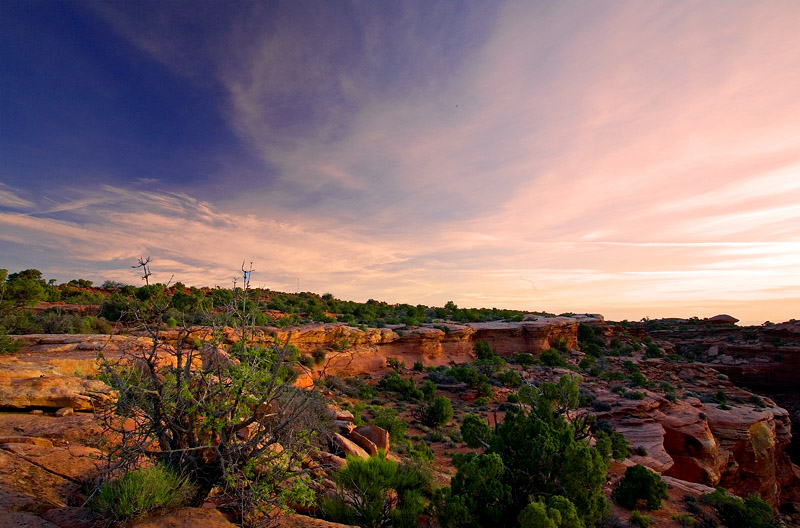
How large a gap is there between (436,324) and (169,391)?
28.9m

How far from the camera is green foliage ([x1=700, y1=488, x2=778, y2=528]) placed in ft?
33.1

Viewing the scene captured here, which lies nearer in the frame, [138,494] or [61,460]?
[138,494]

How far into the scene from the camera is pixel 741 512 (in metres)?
10.4

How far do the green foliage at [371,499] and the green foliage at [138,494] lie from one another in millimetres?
2361

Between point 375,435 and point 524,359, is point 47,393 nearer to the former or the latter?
point 375,435

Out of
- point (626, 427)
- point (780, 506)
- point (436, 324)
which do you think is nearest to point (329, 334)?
point (436, 324)

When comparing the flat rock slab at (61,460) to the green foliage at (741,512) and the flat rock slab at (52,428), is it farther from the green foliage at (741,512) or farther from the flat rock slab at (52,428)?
the green foliage at (741,512)

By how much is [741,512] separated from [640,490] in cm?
280

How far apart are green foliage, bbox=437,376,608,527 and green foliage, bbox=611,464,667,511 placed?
6148mm

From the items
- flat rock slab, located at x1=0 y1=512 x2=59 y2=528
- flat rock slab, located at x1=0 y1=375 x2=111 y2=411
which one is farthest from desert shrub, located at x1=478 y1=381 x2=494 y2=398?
flat rock slab, located at x1=0 y1=512 x2=59 y2=528

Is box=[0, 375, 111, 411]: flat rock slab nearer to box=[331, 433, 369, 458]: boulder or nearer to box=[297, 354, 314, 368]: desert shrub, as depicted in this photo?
box=[331, 433, 369, 458]: boulder

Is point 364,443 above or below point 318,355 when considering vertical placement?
below

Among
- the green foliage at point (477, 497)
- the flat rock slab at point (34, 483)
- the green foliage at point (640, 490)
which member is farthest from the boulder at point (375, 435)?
the green foliage at point (640, 490)

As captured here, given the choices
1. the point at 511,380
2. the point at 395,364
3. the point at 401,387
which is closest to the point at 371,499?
the point at 401,387
